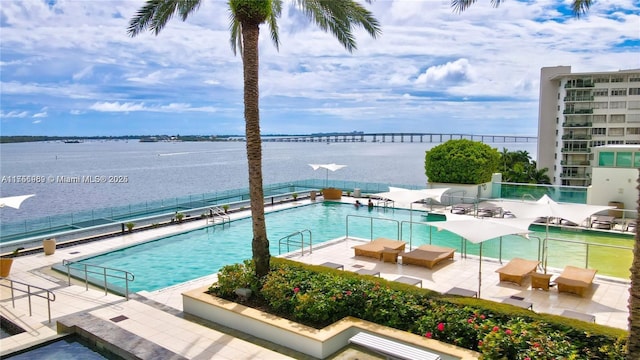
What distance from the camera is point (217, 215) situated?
82.1 feet

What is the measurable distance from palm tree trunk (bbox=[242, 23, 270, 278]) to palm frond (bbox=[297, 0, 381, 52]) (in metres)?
2.01

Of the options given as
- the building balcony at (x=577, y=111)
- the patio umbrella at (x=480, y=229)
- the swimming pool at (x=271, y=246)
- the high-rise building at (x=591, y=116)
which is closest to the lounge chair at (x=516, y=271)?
the patio umbrella at (x=480, y=229)

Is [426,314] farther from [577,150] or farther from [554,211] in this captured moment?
[577,150]

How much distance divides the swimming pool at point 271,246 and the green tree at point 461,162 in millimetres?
4700

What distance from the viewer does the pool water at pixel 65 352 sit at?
8758 millimetres

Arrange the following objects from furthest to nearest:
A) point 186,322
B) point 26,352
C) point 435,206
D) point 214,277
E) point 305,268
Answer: point 435,206
point 214,277
point 305,268
point 186,322
point 26,352

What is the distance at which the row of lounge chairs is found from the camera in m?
12.5

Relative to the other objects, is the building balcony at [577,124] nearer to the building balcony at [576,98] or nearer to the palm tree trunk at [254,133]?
the building balcony at [576,98]

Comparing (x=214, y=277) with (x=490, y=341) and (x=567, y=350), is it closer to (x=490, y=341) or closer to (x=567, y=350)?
(x=490, y=341)

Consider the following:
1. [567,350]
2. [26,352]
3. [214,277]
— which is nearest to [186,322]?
→ [26,352]

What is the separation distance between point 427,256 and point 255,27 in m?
8.93

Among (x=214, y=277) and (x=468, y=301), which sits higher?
(x=468, y=301)

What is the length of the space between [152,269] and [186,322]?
629cm

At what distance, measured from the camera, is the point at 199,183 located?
85.2 meters
